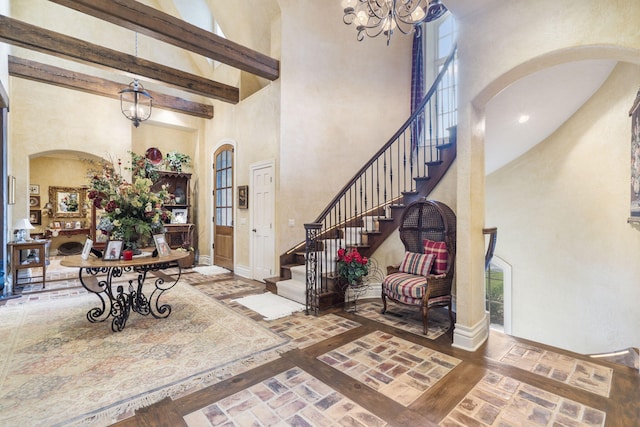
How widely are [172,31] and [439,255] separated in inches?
179

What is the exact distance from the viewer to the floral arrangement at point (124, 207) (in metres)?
3.26

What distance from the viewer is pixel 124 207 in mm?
3311

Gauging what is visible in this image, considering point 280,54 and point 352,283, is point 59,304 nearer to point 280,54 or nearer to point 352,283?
point 352,283

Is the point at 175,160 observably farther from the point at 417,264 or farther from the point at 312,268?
the point at 417,264

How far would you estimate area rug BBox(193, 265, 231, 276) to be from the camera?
6.12 m


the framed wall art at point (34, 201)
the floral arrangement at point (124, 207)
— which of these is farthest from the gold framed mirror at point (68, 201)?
the floral arrangement at point (124, 207)

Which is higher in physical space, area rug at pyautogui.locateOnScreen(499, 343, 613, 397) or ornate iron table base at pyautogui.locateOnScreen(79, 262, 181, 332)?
ornate iron table base at pyautogui.locateOnScreen(79, 262, 181, 332)

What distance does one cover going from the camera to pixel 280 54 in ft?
16.3

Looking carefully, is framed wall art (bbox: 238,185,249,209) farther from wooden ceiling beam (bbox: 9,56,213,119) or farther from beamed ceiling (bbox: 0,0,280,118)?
wooden ceiling beam (bbox: 9,56,213,119)

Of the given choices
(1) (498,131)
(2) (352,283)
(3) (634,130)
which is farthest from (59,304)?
(3) (634,130)

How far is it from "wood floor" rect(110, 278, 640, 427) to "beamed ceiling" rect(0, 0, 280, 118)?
4.26 m

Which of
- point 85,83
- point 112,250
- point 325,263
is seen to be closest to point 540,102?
point 325,263

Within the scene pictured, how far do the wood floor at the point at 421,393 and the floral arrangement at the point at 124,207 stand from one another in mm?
2049

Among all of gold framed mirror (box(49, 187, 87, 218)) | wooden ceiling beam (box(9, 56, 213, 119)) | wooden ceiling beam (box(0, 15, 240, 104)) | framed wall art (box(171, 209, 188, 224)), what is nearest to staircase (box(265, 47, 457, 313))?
wooden ceiling beam (box(0, 15, 240, 104))
